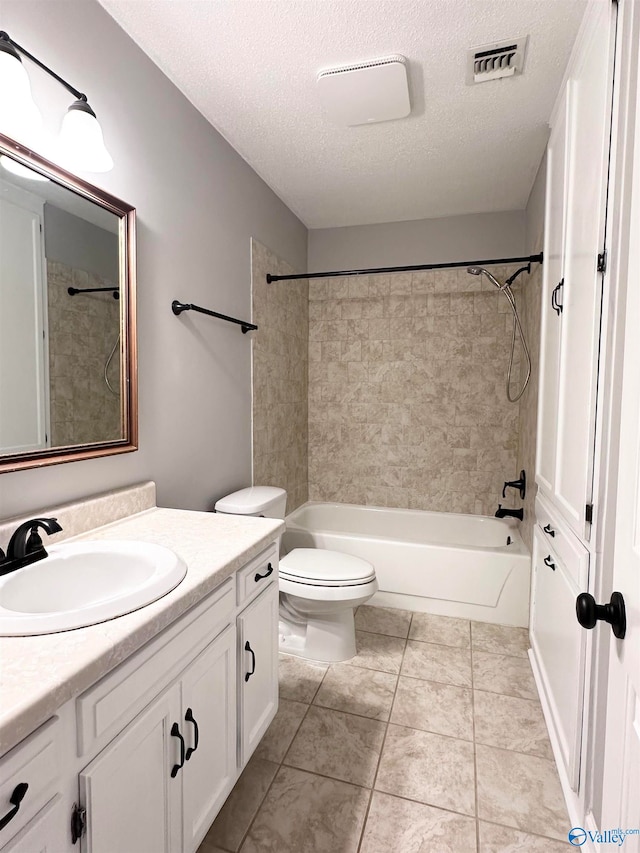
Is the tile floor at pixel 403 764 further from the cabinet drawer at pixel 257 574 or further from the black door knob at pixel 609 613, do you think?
the black door knob at pixel 609 613

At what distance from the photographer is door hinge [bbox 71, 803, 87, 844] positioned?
0.73 m

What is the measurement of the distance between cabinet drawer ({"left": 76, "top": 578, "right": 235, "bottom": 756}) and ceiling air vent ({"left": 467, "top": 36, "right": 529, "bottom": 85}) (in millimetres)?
2017

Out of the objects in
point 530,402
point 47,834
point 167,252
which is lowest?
point 47,834

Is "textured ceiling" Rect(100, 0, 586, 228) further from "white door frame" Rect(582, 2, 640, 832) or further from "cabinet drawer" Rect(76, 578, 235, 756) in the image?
"cabinet drawer" Rect(76, 578, 235, 756)

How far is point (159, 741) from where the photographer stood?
944 mm

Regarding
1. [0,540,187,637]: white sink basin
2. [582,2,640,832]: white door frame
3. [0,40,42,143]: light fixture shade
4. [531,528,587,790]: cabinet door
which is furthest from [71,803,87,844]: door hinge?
[0,40,42,143]: light fixture shade

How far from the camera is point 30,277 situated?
124cm

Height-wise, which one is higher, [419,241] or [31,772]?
[419,241]

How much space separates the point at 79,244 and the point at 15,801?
1.36m

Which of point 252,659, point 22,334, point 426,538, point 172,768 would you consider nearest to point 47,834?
point 172,768

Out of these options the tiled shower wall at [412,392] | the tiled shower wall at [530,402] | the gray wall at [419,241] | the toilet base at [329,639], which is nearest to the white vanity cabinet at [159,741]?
the toilet base at [329,639]

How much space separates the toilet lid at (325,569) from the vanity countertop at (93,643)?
0.76 meters

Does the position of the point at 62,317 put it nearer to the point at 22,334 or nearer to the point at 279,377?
the point at 22,334

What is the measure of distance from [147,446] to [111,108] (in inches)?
45.0
